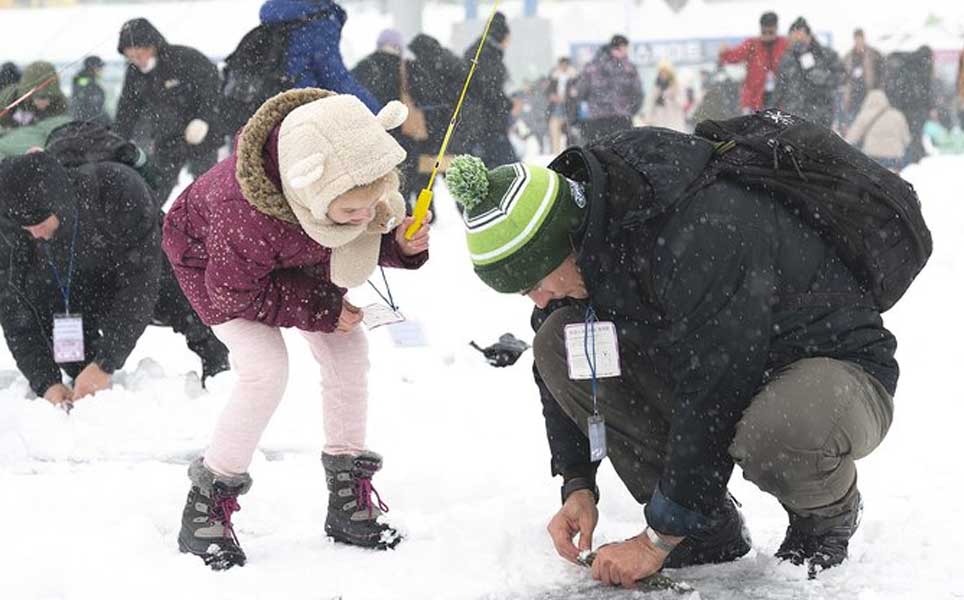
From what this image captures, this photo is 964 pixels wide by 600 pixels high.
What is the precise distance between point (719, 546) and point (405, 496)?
1.07m

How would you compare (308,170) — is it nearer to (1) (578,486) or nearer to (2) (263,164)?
(2) (263,164)

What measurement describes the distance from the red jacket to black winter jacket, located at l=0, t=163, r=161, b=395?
703 centimetres

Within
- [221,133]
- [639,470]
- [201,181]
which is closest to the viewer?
[639,470]

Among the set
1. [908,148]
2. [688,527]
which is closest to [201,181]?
[688,527]

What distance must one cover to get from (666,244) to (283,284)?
1.04 m

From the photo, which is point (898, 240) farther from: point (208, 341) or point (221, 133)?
point (221, 133)

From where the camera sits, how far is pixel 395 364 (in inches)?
211

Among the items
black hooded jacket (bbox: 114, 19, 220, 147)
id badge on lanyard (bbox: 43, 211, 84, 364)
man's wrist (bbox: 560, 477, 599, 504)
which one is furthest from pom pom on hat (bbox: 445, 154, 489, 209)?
black hooded jacket (bbox: 114, 19, 220, 147)

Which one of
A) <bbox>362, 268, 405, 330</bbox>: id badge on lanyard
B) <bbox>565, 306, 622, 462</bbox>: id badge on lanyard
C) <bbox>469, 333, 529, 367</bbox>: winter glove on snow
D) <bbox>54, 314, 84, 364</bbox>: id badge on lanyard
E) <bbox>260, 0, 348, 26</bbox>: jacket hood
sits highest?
<bbox>260, 0, 348, 26</bbox>: jacket hood

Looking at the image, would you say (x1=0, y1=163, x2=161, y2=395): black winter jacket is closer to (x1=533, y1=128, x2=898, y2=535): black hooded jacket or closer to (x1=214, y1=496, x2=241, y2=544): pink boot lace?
(x1=214, y1=496, x2=241, y2=544): pink boot lace

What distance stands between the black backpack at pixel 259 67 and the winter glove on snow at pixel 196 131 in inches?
29.4

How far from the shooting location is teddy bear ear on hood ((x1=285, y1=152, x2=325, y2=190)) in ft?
8.98

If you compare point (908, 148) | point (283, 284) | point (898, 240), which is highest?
point (898, 240)

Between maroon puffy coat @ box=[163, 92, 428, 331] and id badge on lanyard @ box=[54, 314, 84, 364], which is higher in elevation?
maroon puffy coat @ box=[163, 92, 428, 331]
